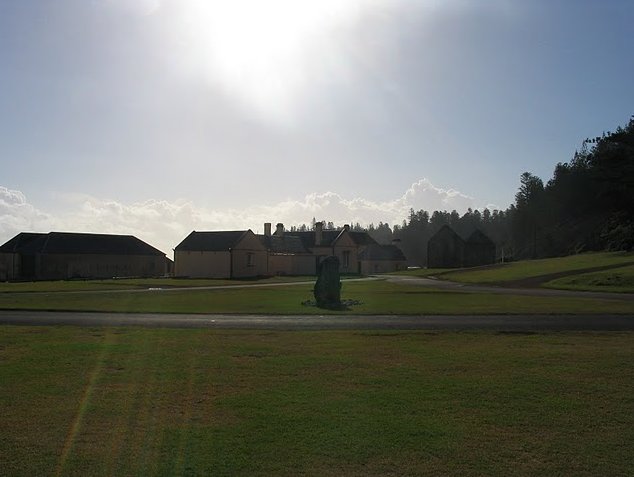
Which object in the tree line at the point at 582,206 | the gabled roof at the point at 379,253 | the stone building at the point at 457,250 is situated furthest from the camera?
the gabled roof at the point at 379,253

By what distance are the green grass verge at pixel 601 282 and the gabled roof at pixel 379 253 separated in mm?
54957

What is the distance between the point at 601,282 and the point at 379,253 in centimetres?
6117

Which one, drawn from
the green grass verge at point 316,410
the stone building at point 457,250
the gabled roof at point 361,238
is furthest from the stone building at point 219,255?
the green grass verge at point 316,410

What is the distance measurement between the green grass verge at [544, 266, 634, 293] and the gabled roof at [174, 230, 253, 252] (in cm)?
3846

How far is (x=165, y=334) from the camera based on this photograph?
55.2 ft

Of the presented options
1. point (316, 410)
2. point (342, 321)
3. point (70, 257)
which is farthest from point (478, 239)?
point (316, 410)

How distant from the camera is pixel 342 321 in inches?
832

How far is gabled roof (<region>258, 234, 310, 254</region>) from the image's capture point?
282 ft

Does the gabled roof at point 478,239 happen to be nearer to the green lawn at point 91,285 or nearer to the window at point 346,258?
the window at point 346,258

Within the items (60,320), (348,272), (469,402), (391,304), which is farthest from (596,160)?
(469,402)

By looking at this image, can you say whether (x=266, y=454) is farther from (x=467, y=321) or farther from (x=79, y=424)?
(x=467, y=321)

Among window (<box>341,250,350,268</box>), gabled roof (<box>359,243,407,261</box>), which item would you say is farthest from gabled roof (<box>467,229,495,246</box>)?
window (<box>341,250,350,268</box>)

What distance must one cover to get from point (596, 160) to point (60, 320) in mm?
59191

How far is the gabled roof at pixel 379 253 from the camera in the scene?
101m
